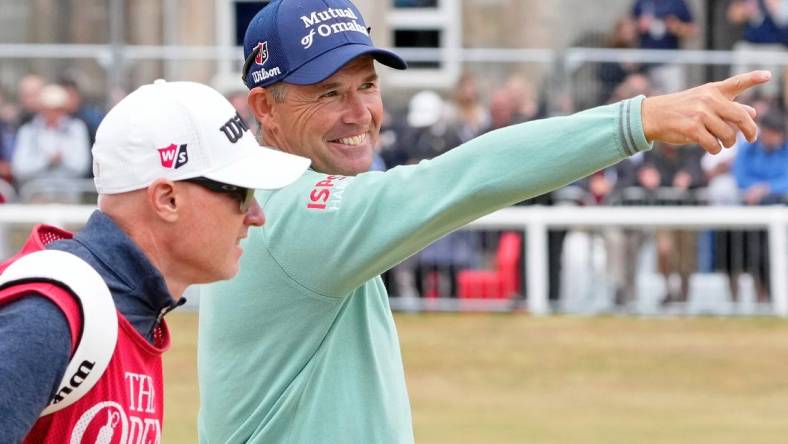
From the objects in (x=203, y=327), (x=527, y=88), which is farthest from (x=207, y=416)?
(x=527, y=88)

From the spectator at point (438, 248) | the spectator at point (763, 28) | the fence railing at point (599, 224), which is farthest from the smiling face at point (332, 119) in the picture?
the spectator at point (763, 28)

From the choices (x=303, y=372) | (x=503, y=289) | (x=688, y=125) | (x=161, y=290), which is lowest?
(x=503, y=289)

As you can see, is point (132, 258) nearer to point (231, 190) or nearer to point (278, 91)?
point (231, 190)

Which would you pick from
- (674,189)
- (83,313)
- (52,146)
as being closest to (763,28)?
(674,189)

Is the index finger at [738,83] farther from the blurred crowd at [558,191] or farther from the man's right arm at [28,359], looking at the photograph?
the blurred crowd at [558,191]

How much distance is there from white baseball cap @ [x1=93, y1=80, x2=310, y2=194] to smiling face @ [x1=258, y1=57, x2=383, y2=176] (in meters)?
0.90

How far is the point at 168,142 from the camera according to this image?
306cm

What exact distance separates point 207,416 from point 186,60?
1356cm

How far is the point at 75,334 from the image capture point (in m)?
2.77

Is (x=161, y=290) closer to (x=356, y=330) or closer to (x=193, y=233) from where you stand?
(x=193, y=233)

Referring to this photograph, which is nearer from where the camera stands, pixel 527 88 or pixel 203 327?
pixel 203 327

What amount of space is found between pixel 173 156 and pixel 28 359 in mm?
560

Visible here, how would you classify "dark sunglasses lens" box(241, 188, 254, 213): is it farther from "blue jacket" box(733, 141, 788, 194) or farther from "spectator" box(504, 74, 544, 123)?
"spectator" box(504, 74, 544, 123)

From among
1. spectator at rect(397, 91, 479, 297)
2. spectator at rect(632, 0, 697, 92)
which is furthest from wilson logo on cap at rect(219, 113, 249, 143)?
spectator at rect(632, 0, 697, 92)
